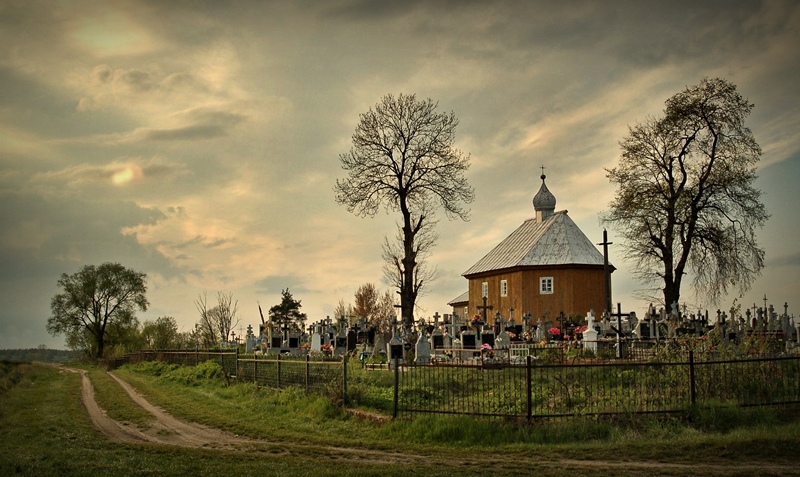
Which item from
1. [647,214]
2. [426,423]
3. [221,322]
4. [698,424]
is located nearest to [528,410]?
[426,423]

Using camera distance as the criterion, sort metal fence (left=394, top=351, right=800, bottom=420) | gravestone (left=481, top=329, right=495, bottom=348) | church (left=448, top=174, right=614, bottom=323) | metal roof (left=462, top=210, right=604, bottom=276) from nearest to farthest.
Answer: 1. metal fence (left=394, top=351, right=800, bottom=420)
2. gravestone (left=481, top=329, right=495, bottom=348)
3. church (left=448, top=174, right=614, bottom=323)
4. metal roof (left=462, top=210, right=604, bottom=276)

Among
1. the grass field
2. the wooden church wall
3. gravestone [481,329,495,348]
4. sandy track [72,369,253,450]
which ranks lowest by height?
sandy track [72,369,253,450]

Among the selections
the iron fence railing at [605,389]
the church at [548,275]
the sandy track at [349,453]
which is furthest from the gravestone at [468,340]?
the church at [548,275]

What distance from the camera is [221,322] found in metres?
54.6

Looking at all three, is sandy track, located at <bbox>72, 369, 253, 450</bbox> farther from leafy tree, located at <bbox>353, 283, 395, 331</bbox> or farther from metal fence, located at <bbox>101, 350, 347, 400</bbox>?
leafy tree, located at <bbox>353, 283, 395, 331</bbox>

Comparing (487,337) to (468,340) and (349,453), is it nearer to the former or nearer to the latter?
(468,340)

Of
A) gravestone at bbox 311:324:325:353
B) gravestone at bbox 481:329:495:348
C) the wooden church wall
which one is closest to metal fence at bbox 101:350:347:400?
gravestone at bbox 311:324:325:353

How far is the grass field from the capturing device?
39.3 ft

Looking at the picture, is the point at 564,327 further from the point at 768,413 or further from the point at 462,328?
the point at 768,413

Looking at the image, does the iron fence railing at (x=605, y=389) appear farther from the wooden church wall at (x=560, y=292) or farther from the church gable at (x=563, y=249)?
the church gable at (x=563, y=249)

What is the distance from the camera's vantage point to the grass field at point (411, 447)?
12.0 meters

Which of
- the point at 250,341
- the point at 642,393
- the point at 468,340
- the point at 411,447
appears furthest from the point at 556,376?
the point at 250,341

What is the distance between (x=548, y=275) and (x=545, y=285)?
64 cm

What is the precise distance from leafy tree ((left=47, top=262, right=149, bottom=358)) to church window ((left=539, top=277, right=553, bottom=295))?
5010cm
